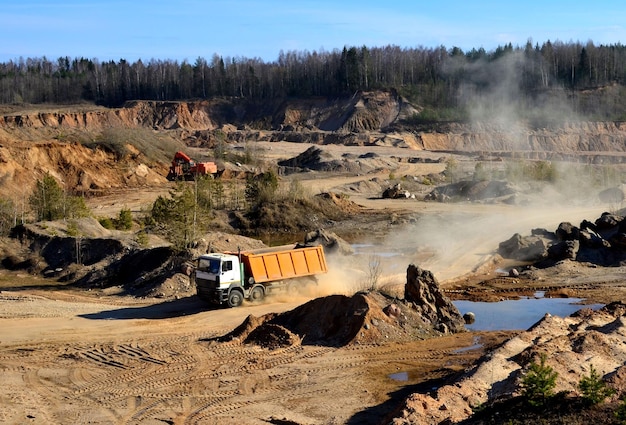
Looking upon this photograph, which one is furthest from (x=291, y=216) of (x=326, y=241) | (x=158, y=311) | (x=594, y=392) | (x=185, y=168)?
(x=594, y=392)

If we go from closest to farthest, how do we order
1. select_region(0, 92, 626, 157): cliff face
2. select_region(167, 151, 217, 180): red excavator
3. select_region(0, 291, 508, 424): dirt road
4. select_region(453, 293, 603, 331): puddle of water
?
select_region(0, 291, 508, 424): dirt road, select_region(453, 293, 603, 331): puddle of water, select_region(167, 151, 217, 180): red excavator, select_region(0, 92, 626, 157): cliff face

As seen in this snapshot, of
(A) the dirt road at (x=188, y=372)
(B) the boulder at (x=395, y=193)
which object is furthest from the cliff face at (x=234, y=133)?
(A) the dirt road at (x=188, y=372)

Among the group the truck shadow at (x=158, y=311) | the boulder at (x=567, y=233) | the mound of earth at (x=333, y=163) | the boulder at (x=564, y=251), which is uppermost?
the mound of earth at (x=333, y=163)

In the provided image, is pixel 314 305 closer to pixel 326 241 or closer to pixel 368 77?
pixel 326 241

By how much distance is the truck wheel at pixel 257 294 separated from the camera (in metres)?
29.1

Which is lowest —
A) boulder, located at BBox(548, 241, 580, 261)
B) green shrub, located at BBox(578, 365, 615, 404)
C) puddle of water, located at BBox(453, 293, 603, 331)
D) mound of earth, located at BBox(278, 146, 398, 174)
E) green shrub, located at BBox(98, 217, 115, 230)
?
puddle of water, located at BBox(453, 293, 603, 331)

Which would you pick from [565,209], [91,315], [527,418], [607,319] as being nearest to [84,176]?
[565,209]

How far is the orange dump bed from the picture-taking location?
2911 centimetres

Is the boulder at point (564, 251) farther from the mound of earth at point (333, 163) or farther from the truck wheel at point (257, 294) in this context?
the mound of earth at point (333, 163)

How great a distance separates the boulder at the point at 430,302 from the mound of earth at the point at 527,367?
3.54 meters

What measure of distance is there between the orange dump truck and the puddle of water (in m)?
6.37

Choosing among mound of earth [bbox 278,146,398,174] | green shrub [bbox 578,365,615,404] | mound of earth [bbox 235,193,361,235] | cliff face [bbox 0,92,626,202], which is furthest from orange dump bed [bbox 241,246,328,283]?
mound of earth [bbox 278,146,398,174]

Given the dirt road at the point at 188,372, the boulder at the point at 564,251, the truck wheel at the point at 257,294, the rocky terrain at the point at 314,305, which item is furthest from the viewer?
the boulder at the point at 564,251

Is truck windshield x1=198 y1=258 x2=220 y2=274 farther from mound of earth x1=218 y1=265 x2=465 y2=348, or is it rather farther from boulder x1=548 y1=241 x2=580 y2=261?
boulder x1=548 y1=241 x2=580 y2=261
